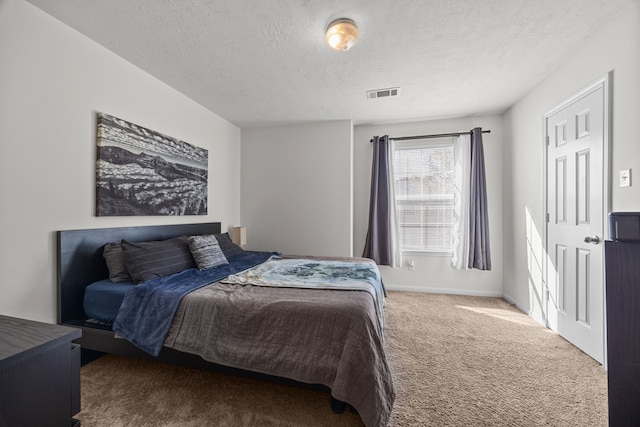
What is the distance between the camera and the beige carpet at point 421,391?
4.97 ft

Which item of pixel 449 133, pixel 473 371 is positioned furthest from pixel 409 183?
pixel 473 371

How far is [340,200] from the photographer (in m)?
3.86

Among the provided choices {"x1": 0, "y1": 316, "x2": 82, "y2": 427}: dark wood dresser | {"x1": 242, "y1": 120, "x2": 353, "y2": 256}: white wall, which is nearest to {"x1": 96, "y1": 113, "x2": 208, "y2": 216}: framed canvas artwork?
{"x1": 242, "y1": 120, "x2": 353, "y2": 256}: white wall

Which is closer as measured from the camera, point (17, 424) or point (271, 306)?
point (17, 424)

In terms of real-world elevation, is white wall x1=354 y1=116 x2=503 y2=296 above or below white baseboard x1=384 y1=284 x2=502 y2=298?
above

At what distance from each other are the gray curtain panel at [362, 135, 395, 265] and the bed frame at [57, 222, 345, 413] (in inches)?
105

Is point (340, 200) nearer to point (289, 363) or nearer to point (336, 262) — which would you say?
point (336, 262)

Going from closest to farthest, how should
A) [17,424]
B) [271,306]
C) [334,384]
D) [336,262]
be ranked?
1. [17,424]
2. [334,384]
3. [271,306]
4. [336,262]

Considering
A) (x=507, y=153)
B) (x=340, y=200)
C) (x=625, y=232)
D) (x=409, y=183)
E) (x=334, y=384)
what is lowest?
(x=334, y=384)

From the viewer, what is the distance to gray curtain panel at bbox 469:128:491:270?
364 centimetres

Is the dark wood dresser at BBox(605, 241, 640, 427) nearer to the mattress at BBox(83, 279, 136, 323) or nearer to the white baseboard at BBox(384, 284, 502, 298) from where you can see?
the mattress at BBox(83, 279, 136, 323)

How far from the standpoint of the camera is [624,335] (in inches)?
31.7

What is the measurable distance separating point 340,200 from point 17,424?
3412 mm

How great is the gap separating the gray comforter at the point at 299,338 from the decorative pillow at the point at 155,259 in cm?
58
